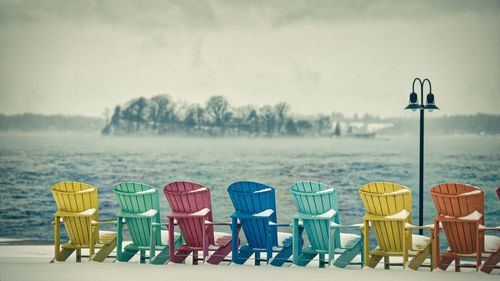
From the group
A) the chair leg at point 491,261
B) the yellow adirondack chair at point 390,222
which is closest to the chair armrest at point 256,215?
the yellow adirondack chair at point 390,222

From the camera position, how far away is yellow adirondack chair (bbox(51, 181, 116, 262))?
8.68 m

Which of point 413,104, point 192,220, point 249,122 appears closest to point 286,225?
point 192,220

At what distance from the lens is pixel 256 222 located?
8.48 m

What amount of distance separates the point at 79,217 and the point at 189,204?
3.48ft

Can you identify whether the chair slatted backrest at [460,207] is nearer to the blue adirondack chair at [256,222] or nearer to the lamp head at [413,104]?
the blue adirondack chair at [256,222]

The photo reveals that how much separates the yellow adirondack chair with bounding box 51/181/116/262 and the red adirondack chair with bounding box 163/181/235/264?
65 cm

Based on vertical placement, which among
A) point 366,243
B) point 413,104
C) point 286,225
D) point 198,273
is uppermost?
point 413,104

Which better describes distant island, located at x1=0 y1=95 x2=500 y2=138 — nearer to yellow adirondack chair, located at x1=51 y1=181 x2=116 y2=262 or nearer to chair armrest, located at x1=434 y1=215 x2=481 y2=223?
yellow adirondack chair, located at x1=51 y1=181 x2=116 y2=262

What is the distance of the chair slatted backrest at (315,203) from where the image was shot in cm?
826

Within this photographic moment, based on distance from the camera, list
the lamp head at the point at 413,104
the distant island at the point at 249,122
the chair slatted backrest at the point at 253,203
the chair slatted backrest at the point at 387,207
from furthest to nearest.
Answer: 1. the distant island at the point at 249,122
2. the lamp head at the point at 413,104
3. the chair slatted backrest at the point at 253,203
4. the chair slatted backrest at the point at 387,207

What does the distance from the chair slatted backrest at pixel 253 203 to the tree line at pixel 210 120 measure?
1124 inches

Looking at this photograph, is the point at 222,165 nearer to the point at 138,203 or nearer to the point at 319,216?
the point at 138,203

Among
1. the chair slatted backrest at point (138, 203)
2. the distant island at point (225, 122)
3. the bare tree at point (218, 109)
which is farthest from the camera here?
the bare tree at point (218, 109)

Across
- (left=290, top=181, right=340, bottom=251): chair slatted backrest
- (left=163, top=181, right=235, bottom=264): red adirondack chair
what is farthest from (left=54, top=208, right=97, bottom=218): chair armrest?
Result: (left=290, top=181, right=340, bottom=251): chair slatted backrest
